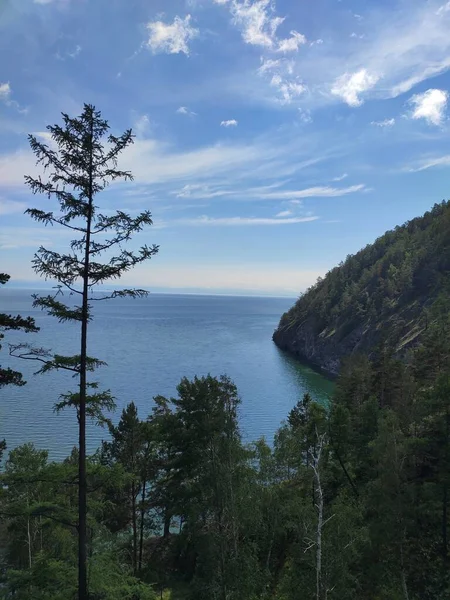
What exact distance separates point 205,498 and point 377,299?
116 m

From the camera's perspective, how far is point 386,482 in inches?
848

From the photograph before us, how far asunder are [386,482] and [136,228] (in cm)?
1884

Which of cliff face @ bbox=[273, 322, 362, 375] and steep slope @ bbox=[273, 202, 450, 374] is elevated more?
steep slope @ bbox=[273, 202, 450, 374]

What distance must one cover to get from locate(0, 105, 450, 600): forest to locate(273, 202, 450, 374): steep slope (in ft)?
233

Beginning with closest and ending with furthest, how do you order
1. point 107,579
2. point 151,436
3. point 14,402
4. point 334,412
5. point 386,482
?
point 107,579 < point 386,482 < point 151,436 < point 334,412 < point 14,402

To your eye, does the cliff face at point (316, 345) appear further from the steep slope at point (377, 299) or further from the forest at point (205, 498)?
the forest at point (205, 498)

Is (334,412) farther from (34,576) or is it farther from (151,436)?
(34,576)

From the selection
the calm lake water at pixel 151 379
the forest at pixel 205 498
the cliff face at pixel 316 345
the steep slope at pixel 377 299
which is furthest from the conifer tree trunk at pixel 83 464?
the cliff face at pixel 316 345

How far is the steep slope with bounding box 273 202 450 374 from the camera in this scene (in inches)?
4264

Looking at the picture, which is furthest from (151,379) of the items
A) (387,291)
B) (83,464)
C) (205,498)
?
(83,464)

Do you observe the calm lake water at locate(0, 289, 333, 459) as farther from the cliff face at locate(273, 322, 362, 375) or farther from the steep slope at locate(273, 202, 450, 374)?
the steep slope at locate(273, 202, 450, 374)

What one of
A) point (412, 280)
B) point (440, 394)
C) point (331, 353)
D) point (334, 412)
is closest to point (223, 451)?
point (440, 394)

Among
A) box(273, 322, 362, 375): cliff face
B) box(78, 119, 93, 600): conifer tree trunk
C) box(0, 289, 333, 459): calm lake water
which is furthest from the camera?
box(273, 322, 362, 375): cliff face

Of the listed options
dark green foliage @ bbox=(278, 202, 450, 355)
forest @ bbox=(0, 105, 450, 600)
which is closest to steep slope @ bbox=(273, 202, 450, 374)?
dark green foliage @ bbox=(278, 202, 450, 355)
